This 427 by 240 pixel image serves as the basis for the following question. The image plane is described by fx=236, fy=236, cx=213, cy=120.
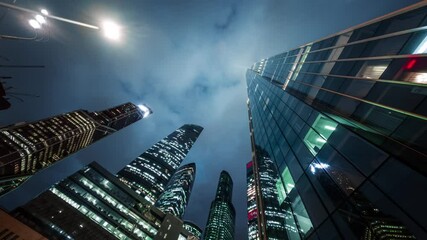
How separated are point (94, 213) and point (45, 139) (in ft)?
201

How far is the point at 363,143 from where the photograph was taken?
31.6 feet

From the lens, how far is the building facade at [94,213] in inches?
2830

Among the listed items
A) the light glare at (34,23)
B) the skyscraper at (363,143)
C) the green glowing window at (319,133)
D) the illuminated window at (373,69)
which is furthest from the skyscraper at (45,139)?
the illuminated window at (373,69)

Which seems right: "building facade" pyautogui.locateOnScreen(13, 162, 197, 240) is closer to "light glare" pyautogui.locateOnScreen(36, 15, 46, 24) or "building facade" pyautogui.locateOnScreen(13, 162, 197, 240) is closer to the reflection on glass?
"light glare" pyautogui.locateOnScreen(36, 15, 46, 24)

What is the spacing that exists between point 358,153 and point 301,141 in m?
5.98

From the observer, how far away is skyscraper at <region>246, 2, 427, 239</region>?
752 cm

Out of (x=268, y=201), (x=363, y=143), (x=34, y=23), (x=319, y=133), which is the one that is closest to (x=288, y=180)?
(x=268, y=201)

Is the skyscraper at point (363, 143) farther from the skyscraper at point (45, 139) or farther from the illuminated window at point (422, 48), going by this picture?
the skyscraper at point (45, 139)

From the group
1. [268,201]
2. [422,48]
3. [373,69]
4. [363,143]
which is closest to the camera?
[422,48]

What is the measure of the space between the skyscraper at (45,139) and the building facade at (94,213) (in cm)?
1628

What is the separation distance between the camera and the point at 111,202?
9538 centimetres

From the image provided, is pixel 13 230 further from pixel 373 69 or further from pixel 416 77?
pixel 416 77

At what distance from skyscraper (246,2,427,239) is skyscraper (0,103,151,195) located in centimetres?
9852

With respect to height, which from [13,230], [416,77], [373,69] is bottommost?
[13,230]
